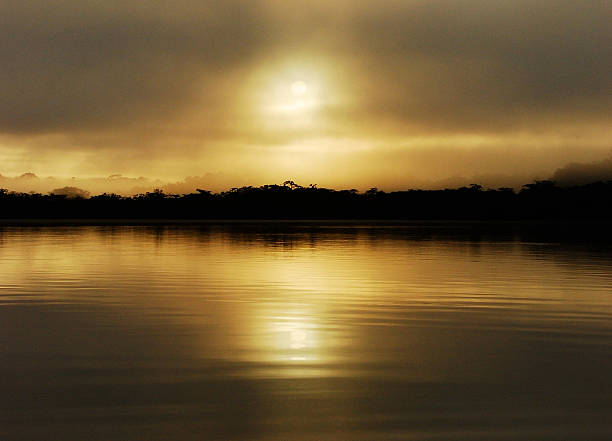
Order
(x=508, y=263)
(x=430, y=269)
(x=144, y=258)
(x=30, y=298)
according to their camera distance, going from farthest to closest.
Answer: (x=144, y=258) → (x=508, y=263) → (x=430, y=269) → (x=30, y=298)

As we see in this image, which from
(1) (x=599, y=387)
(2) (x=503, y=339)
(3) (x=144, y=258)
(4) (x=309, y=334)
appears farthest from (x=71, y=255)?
(1) (x=599, y=387)

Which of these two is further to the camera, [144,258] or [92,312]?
[144,258]

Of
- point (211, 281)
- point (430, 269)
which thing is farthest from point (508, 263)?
point (211, 281)

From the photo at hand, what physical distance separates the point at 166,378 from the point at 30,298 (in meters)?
11.8

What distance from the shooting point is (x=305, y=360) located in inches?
474

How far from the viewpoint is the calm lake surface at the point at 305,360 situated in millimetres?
8672

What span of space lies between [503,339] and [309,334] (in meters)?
4.32

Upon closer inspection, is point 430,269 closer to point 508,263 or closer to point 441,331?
point 508,263

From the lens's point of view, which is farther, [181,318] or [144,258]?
[144,258]

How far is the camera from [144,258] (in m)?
39.1

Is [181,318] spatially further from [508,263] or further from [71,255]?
[71,255]

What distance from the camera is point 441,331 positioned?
15156 mm

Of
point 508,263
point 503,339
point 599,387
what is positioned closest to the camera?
point 599,387

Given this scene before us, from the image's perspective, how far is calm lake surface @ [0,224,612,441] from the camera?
867 cm
